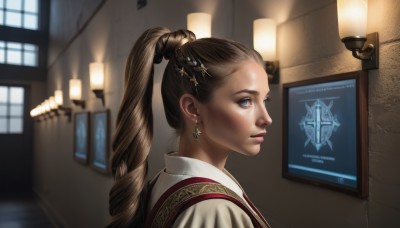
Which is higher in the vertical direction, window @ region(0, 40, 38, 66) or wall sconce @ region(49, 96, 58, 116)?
window @ region(0, 40, 38, 66)

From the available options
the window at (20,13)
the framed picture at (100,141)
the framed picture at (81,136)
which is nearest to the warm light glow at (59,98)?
the framed picture at (81,136)

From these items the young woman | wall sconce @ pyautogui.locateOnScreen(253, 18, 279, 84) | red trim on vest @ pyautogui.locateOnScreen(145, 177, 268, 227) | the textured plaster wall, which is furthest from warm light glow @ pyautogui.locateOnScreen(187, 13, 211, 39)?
red trim on vest @ pyautogui.locateOnScreen(145, 177, 268, 227)

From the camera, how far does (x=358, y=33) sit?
3.61 feet

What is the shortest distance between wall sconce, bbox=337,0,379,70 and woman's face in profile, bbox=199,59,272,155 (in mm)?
464

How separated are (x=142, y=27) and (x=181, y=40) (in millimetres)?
2037

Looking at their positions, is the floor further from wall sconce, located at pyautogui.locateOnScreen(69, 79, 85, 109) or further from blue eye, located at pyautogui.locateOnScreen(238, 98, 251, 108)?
blue eye, located at pyautogui.locateOnScreen(238, 98, 251, 108)

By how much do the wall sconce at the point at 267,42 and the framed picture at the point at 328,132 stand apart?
0.10 meters

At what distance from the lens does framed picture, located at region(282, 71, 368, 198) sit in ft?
3.79

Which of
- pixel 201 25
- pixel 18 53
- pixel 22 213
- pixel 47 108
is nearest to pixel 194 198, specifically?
pixel 201 25

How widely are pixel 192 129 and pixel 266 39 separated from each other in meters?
0.81

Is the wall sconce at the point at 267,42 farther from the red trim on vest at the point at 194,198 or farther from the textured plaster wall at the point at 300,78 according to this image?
the red trim on vest at the point at 194,198

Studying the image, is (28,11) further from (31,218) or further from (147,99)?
(147,99)

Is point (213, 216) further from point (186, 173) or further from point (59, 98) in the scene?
point (59, 98)

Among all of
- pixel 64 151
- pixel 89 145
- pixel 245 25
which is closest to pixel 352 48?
pixel 245 25
